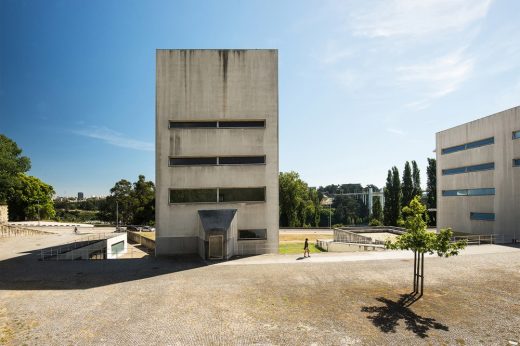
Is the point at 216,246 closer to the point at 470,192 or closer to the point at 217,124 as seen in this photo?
the point at 217,124

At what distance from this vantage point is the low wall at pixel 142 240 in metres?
37.8

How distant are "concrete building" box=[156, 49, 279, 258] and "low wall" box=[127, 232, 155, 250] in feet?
48.5

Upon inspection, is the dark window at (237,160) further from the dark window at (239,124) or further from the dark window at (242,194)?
the dark window at (239,124)

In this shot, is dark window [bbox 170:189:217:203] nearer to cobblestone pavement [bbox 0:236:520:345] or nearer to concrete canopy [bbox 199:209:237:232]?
concrete canopy [bbox 199:209:237:232]

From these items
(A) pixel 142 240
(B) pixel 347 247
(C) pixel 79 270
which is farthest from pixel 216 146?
(A) pixel 142 240

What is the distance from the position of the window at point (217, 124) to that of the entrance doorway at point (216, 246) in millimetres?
9563

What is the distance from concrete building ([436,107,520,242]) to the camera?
2980 cm

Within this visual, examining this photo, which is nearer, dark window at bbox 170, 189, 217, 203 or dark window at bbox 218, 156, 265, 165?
dark window at bbox 170, 189, 217, 203

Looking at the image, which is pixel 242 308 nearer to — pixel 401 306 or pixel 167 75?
pixel 401 306

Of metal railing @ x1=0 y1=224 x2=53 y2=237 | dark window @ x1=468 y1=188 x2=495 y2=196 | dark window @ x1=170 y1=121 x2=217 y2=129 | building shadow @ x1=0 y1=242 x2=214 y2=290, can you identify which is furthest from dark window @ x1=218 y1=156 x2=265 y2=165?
metal railing @ x1=0 y1=224 x2=53 y2=237

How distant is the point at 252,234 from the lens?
25141mm

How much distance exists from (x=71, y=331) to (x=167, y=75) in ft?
66.3

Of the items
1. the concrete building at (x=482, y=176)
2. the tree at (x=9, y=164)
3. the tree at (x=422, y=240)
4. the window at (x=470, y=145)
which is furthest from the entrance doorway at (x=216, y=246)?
the tree at (x=9, y=164)

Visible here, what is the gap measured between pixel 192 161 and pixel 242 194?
206 inches
